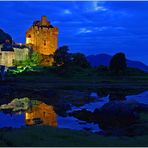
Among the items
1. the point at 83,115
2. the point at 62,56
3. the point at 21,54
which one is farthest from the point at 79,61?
the point at 83,115

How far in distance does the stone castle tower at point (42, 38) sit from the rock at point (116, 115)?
87.0 meters

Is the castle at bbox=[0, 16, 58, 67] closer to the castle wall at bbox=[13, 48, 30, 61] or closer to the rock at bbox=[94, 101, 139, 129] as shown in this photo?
the castle wall at bbox=[13, 48, 30, 61]

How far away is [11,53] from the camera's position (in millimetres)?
106812

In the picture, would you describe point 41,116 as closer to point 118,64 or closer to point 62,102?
point 62,102

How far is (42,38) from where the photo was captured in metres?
121

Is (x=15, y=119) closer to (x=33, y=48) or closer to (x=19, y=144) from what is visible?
(x=19, y=144)

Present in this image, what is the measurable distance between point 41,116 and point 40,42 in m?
86.8

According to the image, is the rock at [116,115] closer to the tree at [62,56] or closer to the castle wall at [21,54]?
the tree at [62,56]

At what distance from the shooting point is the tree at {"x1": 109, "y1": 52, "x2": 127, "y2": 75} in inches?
3773

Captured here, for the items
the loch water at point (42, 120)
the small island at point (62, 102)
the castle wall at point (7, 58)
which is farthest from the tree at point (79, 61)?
the loch water at point (42, 120)

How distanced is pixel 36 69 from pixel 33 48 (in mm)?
20998

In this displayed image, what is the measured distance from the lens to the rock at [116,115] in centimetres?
3022

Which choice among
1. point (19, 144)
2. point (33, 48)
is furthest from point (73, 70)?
point (19, 144)

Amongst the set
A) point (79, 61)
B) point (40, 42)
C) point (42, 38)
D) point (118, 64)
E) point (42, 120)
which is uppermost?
point (42, 38)
